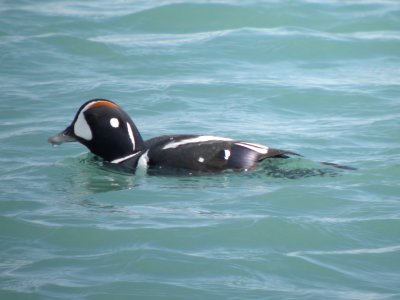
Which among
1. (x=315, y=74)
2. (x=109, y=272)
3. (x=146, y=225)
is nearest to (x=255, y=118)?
(x=315, y=74)

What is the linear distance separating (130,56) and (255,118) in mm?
3143

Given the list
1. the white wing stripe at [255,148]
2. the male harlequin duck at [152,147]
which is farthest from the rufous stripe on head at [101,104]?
the white wing stripe at [255,148]

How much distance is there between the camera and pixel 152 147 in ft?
28.4

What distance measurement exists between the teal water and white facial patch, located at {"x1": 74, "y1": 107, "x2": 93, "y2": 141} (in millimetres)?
281

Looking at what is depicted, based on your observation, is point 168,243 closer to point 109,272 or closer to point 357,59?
point 109,272

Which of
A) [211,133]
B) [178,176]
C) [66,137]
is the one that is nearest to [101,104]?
[66,137]

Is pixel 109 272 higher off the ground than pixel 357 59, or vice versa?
pixel 357 59

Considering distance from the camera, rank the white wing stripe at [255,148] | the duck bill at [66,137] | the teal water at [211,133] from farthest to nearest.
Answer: the duck bill at [66,137]
the white wing stripe at [255,148]
the teal water at [211,133]

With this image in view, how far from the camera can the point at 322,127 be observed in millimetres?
10664

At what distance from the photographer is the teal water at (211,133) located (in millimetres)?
6566

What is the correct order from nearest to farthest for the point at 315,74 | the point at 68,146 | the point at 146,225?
the point at 146,225 < the point at 68,146 < the point at 315,74

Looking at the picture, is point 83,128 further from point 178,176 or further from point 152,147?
point 178,176

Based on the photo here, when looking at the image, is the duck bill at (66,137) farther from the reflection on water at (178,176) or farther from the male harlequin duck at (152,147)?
the reflection on water at (178,176)

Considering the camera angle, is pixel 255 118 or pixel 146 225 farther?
pixel 255 118
